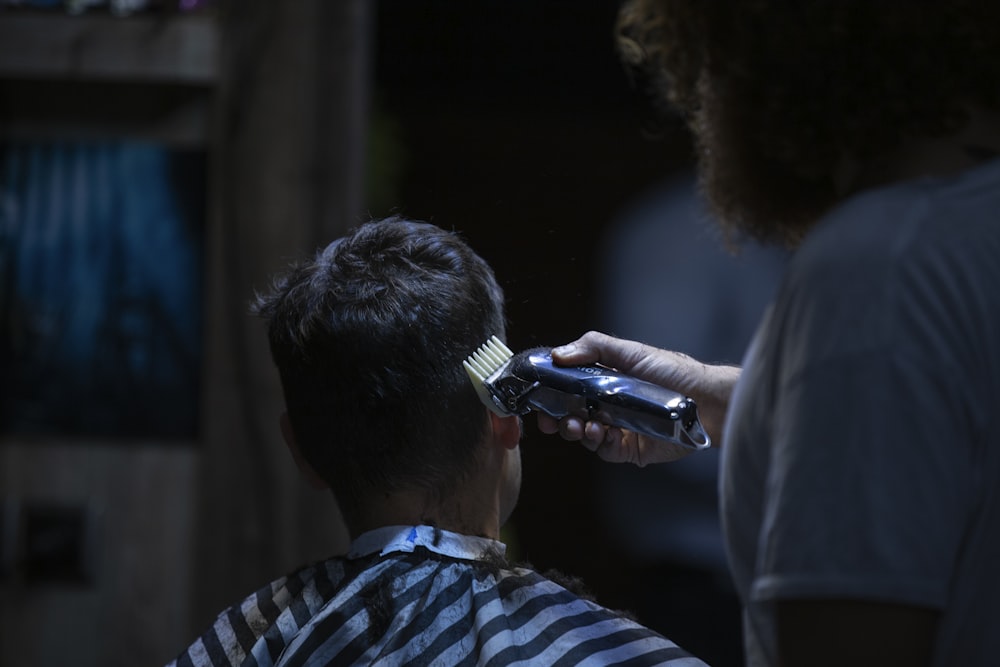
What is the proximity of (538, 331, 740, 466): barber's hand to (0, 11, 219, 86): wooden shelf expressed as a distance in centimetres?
158

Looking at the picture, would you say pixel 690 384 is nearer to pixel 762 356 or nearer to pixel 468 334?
pixel 468 334

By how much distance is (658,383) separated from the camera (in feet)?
4.26

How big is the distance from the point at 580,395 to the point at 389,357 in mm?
239

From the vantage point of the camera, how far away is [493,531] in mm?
1307

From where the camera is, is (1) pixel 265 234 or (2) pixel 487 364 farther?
(1) pixel 265 234

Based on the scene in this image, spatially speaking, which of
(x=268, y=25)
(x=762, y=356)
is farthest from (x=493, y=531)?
(x=268, y=25)

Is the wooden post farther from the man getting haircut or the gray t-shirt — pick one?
the gray t-shirt

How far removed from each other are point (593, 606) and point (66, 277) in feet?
5.96

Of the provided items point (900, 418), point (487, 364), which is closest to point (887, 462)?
point (900, 418)

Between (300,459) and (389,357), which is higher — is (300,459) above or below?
below

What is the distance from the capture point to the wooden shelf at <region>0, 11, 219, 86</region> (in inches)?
99.0

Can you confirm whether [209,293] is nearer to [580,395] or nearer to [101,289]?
[101,289]

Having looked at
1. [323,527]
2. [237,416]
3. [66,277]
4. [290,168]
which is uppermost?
[290,168]

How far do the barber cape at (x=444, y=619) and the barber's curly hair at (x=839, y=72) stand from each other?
61 cm
